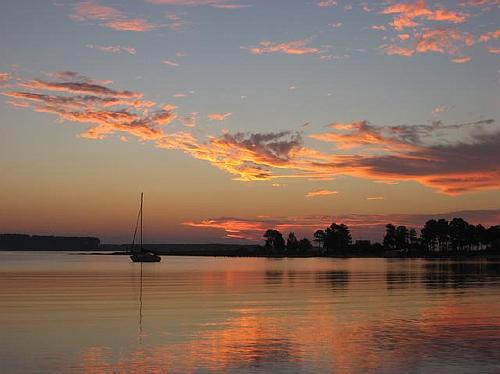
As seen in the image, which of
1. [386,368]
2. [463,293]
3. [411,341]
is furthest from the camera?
[463,293]

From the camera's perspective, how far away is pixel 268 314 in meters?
38.3

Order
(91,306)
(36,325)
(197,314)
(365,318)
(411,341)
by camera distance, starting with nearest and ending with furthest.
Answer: (411,341) < (36,325) < (365,318) < (197,314) < (91,306)

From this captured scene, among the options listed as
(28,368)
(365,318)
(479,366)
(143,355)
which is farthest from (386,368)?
(365,318)

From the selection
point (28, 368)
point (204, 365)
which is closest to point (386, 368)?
point (204, 365)

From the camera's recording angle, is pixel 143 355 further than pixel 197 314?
No

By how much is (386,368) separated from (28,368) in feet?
39.4

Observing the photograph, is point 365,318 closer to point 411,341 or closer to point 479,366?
point 411,341

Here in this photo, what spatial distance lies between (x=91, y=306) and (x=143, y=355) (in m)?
20.7

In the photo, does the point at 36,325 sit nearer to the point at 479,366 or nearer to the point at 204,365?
the point at 204,365

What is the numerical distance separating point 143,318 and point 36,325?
5872 mm

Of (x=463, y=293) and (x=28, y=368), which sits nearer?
(x=28, y=368)

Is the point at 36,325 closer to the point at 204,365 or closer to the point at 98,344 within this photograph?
the point at 98,344

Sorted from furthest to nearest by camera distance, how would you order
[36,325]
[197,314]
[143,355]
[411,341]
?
1. [197,314]
2. [36,325]
3. [411,341]
4. [143,355]

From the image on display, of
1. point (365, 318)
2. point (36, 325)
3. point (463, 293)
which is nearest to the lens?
point (36, 325)
